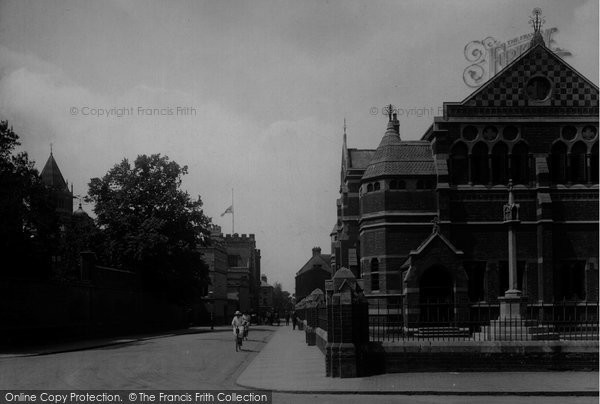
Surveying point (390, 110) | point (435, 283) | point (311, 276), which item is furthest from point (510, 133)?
point (311, 276)

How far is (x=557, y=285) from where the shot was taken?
36250 millimetres

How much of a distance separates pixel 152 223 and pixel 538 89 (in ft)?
88.2

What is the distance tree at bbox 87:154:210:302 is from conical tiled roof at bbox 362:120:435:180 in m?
18.3

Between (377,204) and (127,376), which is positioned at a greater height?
(377,204)

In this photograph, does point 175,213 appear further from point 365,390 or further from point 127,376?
point 365,390

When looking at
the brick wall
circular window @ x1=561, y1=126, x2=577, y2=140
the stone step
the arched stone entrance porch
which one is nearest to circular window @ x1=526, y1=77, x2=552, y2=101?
circular window @ x1=561, y1=126, x2=577, y2=140

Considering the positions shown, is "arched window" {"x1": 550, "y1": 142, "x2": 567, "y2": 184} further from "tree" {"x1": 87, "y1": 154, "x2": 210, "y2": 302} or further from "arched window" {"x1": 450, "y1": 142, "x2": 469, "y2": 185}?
"tree" {"x1": 87, "y1": 154, "x2": 210, "y2": 302}

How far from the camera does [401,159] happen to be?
125 feet

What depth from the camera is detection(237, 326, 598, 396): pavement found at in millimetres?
15336

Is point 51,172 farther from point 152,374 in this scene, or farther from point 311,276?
point 152,374

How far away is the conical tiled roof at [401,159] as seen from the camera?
37688 millimetres

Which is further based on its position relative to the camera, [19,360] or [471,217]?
[471,217]

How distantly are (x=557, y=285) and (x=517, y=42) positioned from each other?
566 inches

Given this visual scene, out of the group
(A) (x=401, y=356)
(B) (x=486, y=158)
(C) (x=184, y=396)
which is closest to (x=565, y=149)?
(B) (x=486, y=158)
